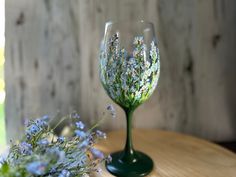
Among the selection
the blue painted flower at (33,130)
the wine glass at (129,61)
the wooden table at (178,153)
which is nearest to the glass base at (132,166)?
the wooden table at (178,153)

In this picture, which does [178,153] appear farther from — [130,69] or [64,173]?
[64,173]

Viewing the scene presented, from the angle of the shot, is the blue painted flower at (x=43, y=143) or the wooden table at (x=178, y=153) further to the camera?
the wooden table at (x=178, y=153)

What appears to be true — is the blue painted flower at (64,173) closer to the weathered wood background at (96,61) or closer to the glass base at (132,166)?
the glass base at (132,166)

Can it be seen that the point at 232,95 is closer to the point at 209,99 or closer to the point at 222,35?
the point at 209,99

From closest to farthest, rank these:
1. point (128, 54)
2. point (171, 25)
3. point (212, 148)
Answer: point (128, 54) → point (212, 148) → point (171, 25)

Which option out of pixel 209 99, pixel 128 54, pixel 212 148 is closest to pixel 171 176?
pixel 212 148

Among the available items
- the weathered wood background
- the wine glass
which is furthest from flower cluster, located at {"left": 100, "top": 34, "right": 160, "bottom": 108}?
the weathered wood background

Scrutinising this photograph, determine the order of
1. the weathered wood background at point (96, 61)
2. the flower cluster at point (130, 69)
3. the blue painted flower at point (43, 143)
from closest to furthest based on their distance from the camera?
the blue painted flower at point (43, 143) < the flower cluster at point (130, 69) < the weathered wood background at point (96, 61)

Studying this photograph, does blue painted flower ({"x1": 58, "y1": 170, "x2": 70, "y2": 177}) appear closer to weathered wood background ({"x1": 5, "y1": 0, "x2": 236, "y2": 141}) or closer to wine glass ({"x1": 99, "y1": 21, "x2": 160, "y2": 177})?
wine glass ({"x1": 99, "y1": 21, "x2": 160, "y2": 177})
